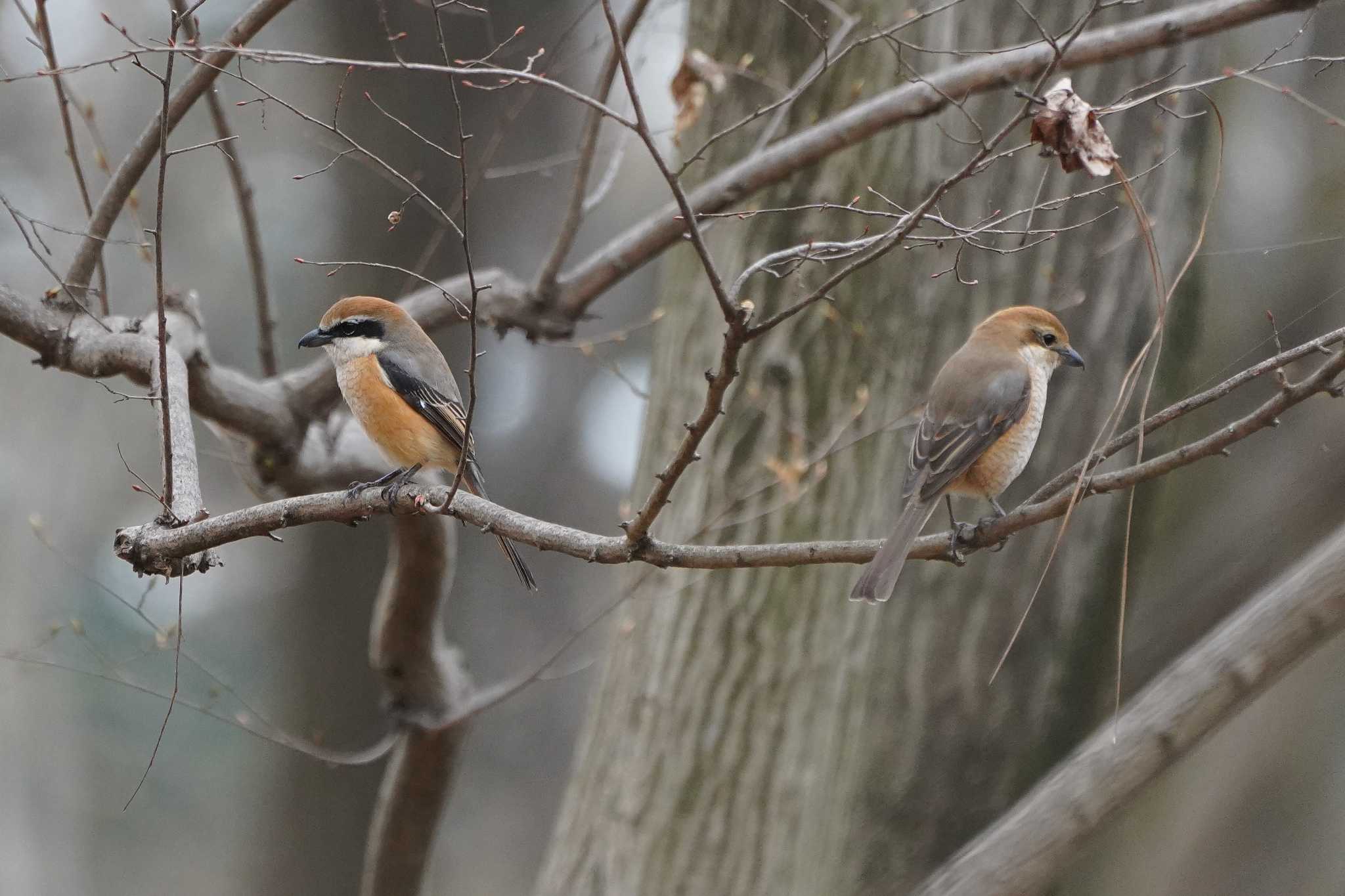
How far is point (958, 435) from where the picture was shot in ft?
11.7

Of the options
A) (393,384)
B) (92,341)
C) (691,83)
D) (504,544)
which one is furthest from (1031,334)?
(92,341)

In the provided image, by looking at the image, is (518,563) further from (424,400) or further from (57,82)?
(57,82)

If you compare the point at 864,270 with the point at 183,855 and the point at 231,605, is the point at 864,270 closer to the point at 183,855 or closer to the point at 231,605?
the point at 231,605

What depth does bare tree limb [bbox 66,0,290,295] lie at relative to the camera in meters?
3.29

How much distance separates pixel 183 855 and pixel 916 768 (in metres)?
13.1

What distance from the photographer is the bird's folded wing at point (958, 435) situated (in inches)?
137

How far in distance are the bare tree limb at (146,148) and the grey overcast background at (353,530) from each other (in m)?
1.01

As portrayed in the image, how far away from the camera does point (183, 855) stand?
587 inches

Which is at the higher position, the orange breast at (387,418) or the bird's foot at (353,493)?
the orange breast at (387,418)

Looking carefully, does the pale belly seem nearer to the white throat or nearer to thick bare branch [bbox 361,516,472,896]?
the white throat

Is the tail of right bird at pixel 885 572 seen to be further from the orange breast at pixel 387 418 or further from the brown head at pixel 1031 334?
the orange breast at pixel 387 418

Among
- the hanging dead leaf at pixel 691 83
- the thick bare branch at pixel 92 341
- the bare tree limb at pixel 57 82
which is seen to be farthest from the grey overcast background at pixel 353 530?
the bare tree limb at pixel 57 82

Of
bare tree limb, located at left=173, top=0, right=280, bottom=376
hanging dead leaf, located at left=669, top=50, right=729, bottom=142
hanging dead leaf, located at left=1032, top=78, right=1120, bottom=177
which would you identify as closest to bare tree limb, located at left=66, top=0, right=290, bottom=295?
bare tree limb, located at left=173, top=0, right=280, bottom=376

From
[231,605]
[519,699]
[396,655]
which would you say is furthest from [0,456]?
[396,655]
